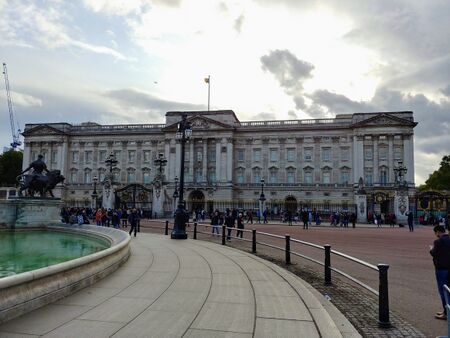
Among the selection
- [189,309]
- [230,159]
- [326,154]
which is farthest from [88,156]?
[189,309]

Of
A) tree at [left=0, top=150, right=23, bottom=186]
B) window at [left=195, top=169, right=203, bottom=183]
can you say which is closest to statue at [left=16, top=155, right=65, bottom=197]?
window at [left=195, top=169, right=203, bottom=183]

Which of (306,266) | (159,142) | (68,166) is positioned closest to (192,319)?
(306,266)

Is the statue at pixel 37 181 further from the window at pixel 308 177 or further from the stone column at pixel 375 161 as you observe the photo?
the stone column at pixel 375 161

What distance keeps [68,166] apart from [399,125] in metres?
66.9

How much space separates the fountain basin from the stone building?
57.8 meters

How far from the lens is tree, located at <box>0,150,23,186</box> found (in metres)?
92.2

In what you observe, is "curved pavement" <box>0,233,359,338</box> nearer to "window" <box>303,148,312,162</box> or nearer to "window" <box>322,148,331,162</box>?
"window" <box>322,148,331,162</box>

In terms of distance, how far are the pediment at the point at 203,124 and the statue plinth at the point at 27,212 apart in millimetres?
52202

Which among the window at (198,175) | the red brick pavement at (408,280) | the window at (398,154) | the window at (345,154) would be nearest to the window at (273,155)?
the window at (345,154)

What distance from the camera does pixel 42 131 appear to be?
277 feet

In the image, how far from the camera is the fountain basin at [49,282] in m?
5.63

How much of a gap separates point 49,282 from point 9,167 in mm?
99654

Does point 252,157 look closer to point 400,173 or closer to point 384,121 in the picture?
point 384,121

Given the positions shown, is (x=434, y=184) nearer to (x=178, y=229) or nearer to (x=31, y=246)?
(x=178, y=229)
